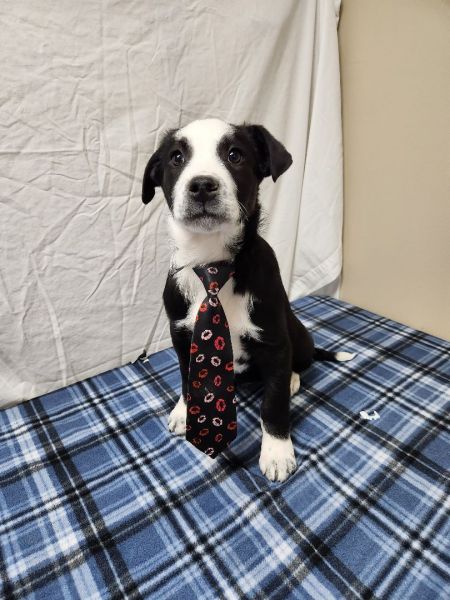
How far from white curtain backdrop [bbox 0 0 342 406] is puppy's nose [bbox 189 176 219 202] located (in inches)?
26.2

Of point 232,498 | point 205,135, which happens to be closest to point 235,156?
point 205,135

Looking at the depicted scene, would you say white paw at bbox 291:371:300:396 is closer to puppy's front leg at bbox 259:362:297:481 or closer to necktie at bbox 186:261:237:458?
puppy's front leg at bbox 259:362:297:481

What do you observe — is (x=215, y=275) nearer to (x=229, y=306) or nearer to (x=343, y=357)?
(x=229, y=306)

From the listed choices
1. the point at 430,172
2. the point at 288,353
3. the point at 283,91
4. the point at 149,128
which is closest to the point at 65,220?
the point at 149,128

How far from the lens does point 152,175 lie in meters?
1.15

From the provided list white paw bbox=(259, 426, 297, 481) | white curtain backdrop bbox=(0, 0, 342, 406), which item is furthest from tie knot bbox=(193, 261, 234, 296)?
white curtain backdrop bbox=(0, 0, 342, 406)

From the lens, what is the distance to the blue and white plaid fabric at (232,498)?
0.90m

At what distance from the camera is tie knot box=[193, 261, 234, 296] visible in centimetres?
104

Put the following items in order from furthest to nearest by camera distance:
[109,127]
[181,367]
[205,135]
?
[109,127] → [181,367] → [205,135]

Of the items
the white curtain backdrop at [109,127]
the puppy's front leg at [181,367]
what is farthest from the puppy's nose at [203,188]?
the white curtain backdrop at [109,127]

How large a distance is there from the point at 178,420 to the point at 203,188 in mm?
772

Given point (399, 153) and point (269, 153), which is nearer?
point (269, 153)

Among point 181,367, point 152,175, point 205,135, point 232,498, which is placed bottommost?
point 232,498

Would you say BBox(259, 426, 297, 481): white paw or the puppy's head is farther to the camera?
BBox(259, 426, 297, 481): white paw
